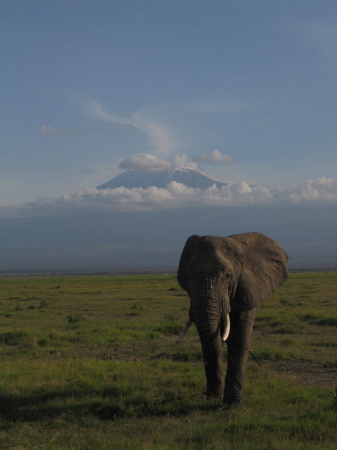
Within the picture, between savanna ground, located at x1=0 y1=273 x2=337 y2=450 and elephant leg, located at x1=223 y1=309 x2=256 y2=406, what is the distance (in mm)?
264

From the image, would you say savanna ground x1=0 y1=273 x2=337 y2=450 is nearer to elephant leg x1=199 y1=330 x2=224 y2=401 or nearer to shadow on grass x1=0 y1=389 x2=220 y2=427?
shadow on grass x1=0 y1=389 x2=220 y2=427

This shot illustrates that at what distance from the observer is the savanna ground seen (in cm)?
745

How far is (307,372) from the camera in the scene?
1209 cm

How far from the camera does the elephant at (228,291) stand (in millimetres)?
8406

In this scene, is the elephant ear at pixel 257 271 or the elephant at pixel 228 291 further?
the elephant ear at pixel 257 271

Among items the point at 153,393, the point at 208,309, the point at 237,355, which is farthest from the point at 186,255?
the point at 153,393

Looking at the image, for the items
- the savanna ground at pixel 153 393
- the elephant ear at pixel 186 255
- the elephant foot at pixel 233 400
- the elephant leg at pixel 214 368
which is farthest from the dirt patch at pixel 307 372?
the elephant ear at pixel 186 255

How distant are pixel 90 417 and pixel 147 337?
334 inches

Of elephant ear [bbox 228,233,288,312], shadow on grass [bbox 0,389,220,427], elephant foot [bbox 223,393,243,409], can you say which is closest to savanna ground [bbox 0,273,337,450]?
shadow on grass [bbox 0,389,220,427]

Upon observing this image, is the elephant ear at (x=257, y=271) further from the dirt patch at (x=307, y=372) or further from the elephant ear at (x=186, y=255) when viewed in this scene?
the dirt patch at (x=307, y=372)

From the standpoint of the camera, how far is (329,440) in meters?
7.27

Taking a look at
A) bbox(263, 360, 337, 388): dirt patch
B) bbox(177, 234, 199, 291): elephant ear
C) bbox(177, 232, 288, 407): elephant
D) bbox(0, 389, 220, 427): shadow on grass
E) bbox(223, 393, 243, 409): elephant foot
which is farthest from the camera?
bbox(263, 360, 337, 388): dirt patch

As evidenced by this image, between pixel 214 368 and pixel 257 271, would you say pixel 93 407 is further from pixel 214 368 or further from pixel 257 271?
pixel 257 271

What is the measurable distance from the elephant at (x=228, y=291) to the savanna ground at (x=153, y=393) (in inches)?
24.4
